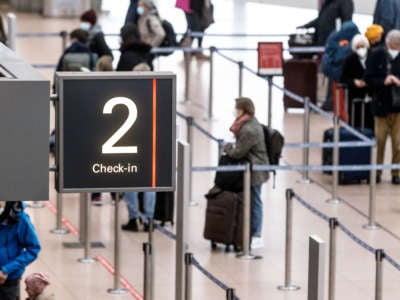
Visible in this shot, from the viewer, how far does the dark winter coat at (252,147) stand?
567 inches

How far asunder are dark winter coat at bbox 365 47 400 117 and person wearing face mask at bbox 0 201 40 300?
7008mm

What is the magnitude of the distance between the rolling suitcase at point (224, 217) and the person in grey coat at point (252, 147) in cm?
23

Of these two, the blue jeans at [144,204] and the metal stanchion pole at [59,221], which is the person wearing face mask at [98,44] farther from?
the metal stanchion pole at [59,221]

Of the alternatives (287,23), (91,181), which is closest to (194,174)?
(91,181)

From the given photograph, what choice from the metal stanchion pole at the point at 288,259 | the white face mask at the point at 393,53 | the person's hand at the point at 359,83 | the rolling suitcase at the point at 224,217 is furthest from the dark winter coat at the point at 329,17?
the metal stanchion pole at the point at 288,259

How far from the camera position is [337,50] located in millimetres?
19469

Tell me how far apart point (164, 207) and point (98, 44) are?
451cm

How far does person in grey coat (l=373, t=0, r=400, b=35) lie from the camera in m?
21.2

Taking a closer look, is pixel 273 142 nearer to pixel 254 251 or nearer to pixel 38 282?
pixel 254 251

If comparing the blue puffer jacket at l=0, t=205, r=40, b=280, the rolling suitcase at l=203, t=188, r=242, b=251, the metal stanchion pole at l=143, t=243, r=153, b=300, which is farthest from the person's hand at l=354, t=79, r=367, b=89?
the blue puffer jacket at l=0, t=205, r=40, b=280

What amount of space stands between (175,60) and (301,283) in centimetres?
1213

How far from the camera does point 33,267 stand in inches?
549

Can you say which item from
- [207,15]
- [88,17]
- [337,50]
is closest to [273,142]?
[337,50]

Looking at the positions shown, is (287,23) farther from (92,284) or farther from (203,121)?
(92,284)
